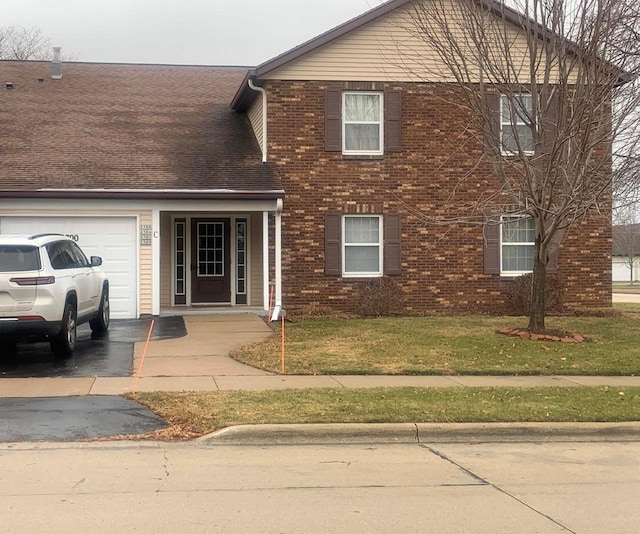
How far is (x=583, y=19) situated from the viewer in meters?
12.2

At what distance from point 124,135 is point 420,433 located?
42.6ft

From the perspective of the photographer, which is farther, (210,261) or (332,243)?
(210,261)

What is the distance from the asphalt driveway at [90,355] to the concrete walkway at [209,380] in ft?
0.95

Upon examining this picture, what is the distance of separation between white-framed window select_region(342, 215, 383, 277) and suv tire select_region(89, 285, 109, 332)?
19.3 feet

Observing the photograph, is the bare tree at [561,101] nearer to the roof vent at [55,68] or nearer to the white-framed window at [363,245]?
the white-framed window at [363,245]

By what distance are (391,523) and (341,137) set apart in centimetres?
1305

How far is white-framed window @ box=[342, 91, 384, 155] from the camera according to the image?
1719 cm

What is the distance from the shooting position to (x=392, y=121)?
1714cm

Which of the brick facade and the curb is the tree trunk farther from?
the curb

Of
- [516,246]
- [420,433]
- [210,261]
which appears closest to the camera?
[420,433]

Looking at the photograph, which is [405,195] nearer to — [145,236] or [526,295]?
[526,295]

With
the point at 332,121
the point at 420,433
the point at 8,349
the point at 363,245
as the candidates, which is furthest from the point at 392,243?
the point at 420,433

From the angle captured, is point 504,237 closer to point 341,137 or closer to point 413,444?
point 341,137

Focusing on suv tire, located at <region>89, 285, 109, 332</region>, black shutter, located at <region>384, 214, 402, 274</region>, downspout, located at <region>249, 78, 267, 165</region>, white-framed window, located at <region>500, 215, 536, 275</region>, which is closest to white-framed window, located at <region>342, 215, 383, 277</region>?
black shutter, located at <region>384, 214, 402, 274</region>
